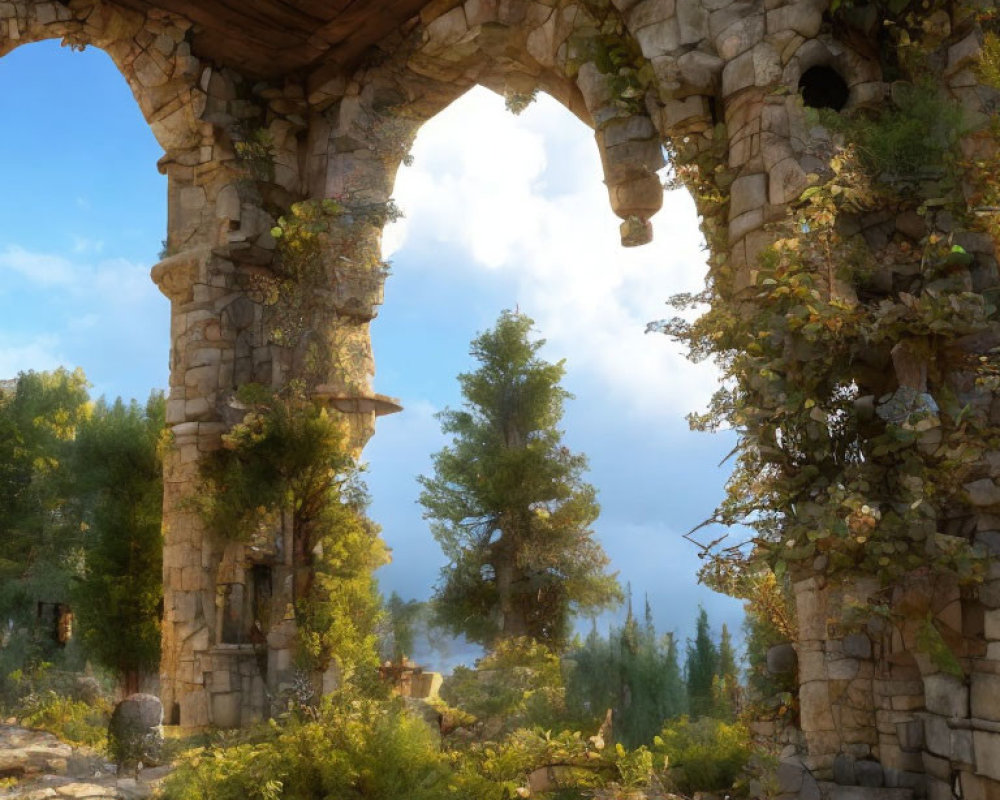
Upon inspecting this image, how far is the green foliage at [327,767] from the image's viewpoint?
22.0ft

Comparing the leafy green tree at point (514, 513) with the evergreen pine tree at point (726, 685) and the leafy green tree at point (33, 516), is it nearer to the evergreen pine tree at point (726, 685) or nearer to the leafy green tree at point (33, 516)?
the evergreen pine tree at point (726, 685)

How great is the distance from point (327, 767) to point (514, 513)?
650 cm

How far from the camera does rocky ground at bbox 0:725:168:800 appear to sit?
23.8 ft

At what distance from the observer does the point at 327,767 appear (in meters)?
6.74

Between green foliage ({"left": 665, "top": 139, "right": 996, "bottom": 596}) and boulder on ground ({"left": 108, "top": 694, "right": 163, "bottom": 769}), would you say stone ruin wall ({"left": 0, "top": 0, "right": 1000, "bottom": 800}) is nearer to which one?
green foliage ({"left": 665, "top": 139, "right": 996, "bottom": 596})

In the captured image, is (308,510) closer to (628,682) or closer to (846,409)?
(628,682)

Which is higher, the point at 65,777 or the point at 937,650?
the point at 937,650

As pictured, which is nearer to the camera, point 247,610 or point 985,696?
point 985,696

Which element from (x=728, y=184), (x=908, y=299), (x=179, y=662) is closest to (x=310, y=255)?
(x=179, y=662)

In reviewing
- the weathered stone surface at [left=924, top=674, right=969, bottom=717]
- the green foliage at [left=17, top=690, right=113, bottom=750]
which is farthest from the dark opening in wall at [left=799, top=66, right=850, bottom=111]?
the green foliage at [left=17, top=690, right=113, bottom=750]

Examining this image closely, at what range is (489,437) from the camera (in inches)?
541

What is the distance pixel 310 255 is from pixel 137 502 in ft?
19.0

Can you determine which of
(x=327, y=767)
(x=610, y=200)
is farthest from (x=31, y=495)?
(x=610, y=200)

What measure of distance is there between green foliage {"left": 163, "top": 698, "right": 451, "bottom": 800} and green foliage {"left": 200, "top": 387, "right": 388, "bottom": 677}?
163 cm
